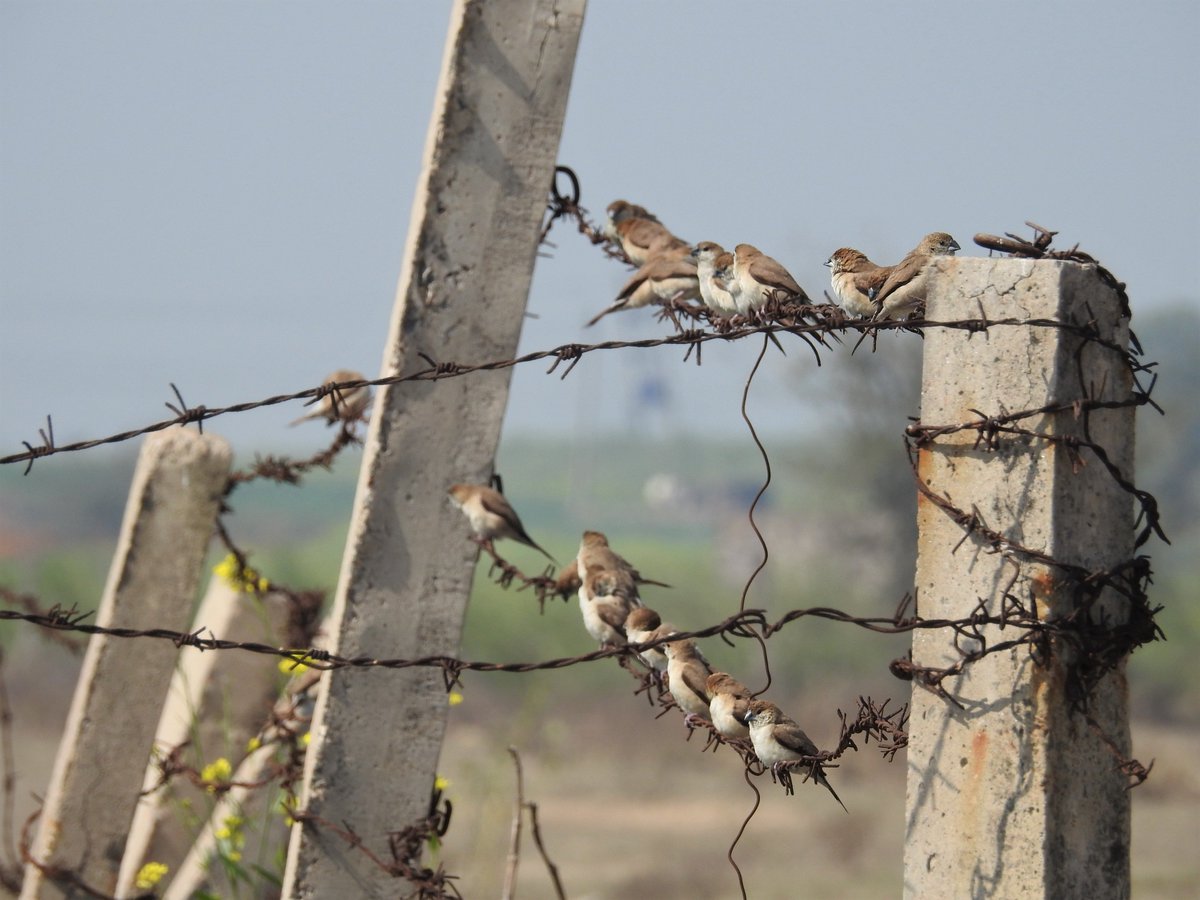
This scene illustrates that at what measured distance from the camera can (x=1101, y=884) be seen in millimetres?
2557

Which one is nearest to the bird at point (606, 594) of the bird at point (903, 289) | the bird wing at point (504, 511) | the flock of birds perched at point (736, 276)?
the bird wing at point (504, 511)

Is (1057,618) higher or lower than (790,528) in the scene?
lower

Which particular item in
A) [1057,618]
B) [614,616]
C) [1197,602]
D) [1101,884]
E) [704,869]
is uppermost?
[1197,602]

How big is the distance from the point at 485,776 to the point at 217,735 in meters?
1.63

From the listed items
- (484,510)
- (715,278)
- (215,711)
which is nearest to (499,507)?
(484,510)

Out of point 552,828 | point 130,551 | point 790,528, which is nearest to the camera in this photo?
point 130,551

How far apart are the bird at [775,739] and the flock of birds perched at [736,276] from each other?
0.91 metres

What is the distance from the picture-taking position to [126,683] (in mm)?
5152

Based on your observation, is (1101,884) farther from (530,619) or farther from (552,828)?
(530,619)

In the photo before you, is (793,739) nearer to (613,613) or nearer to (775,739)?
(775,739)

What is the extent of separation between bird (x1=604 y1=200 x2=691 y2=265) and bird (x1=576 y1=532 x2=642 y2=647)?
1141 millimetres

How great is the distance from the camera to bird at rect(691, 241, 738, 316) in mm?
4145

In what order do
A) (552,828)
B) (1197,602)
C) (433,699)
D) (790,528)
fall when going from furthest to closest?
(790,528), (1197,602), (552,828), (433,699)

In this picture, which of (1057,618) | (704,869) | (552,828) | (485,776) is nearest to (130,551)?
(485,776)
